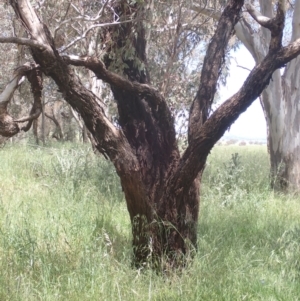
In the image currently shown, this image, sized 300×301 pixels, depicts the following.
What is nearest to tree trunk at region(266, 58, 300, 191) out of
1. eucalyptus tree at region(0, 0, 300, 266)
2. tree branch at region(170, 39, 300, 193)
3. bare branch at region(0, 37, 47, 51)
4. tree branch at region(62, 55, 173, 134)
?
eucalyptus tree at region(0, 0, 300, 266)

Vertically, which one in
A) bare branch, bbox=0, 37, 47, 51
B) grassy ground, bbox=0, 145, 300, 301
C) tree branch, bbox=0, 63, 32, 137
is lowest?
grassy ground, bbox=0, 145, 300, 301

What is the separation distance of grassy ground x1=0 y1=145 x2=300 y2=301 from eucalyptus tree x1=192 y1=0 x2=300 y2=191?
1205 mm

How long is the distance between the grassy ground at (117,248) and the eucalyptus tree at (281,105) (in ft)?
3.95

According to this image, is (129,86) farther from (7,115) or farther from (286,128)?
(286,128)

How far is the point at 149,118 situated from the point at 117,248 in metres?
1.15

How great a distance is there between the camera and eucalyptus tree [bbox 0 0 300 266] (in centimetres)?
325

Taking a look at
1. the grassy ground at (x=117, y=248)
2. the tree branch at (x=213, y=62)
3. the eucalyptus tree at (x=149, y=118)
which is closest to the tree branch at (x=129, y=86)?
the eucalyptus tree at (x=149, y=118)

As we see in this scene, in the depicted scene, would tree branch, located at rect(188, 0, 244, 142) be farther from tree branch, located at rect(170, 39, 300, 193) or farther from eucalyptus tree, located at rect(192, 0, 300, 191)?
eucalyptus tree, located at rect(192, 0, 300, 191)

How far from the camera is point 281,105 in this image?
791cm

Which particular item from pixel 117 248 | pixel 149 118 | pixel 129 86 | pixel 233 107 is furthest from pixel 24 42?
pixel 117 248

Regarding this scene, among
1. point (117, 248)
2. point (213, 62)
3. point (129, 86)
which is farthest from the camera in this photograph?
point (117, 248)

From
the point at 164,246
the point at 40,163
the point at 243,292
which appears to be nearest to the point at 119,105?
the point at 164,246

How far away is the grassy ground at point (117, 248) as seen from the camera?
316 cm

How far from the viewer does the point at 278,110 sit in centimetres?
790
